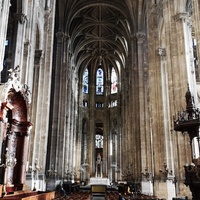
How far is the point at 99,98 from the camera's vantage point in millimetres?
45562

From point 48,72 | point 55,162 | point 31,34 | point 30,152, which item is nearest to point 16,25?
point 31,34

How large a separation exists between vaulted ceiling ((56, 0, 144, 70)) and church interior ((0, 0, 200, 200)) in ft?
0.46

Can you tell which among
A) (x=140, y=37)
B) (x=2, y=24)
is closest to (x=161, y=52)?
(x=140, y=37)

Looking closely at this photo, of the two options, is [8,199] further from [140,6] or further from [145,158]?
[140,6]

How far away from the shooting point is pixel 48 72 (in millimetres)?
19312

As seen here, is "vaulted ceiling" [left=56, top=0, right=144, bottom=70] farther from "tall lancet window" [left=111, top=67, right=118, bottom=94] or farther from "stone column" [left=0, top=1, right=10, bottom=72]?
"stone column" [left=0, top=1, right=10, bottom=72]

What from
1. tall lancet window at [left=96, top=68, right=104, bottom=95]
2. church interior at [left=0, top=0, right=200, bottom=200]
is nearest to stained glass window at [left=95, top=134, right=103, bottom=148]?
church interior at [left=0, top=0, right=200, bottom=200]

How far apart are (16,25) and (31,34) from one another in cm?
136

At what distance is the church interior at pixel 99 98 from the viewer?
41.7ft

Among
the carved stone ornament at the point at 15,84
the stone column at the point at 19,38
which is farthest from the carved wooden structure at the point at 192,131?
the stone column at the point at 19,38

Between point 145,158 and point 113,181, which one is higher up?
A: point 145,158

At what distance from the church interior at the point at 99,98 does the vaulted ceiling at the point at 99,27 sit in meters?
0.14

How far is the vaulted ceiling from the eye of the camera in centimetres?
2958

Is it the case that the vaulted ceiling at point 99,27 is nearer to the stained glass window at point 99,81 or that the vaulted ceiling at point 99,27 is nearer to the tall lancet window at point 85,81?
the stained glass window at point 99,81
